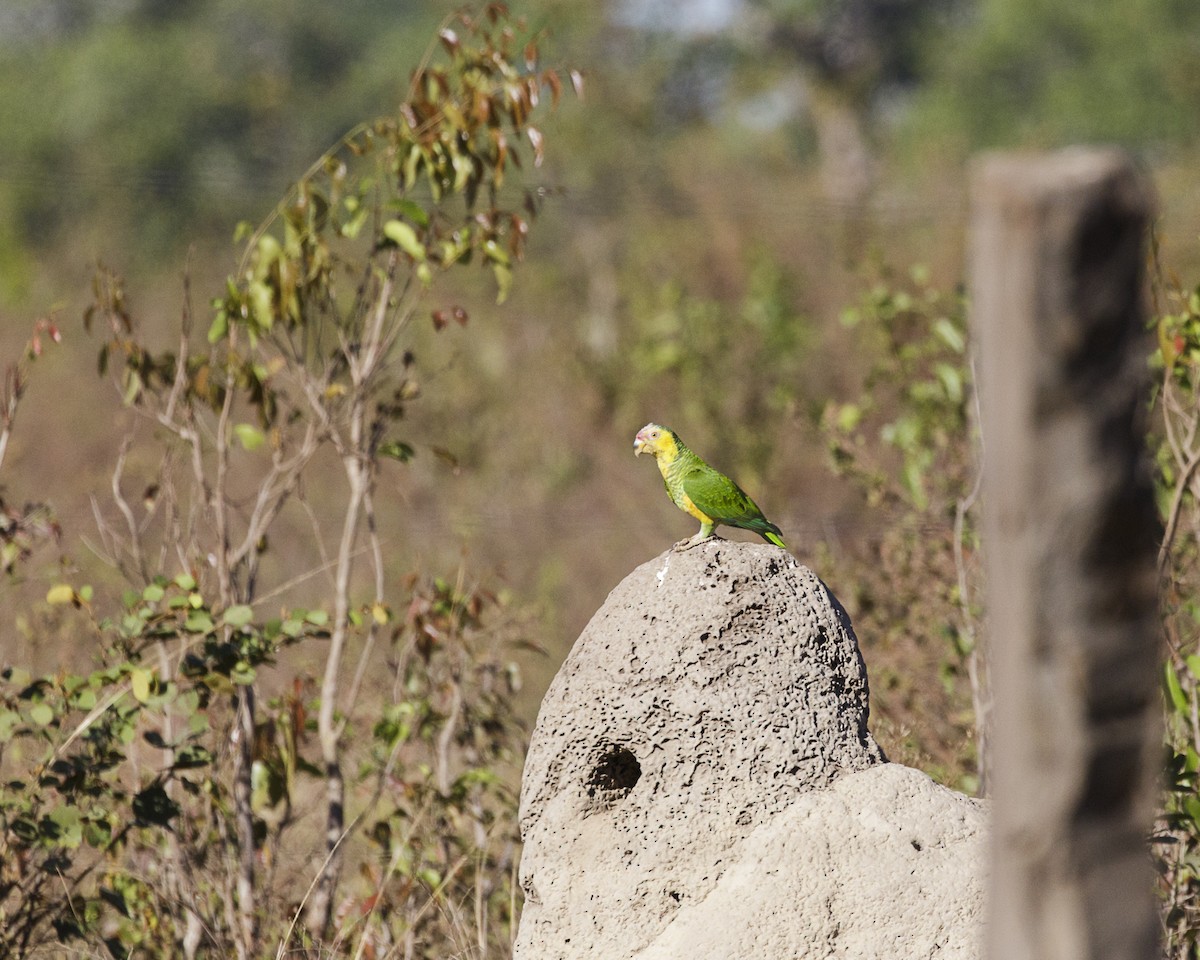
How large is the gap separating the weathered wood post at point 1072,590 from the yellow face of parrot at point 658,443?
2.41 metres

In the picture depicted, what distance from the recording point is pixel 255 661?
181 inches

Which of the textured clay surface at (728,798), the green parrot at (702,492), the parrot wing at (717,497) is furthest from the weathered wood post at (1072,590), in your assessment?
the parrot wing at (717,497)

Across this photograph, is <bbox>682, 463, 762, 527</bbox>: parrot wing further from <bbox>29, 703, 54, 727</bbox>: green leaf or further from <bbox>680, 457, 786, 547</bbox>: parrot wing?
<bbox>29, 703, 54, 727</bbox>: green leaf

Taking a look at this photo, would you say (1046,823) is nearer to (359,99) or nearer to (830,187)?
(830,187)

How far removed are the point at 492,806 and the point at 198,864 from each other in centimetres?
179

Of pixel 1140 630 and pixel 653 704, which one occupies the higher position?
pixel 653 704

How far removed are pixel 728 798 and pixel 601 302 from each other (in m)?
16.3

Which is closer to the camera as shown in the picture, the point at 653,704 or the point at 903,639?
the point at 653,704

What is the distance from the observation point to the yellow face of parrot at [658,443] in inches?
168

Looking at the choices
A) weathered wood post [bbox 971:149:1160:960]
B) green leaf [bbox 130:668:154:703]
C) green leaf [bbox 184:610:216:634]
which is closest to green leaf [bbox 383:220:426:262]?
green leaf [bbox 184:610:216:634]

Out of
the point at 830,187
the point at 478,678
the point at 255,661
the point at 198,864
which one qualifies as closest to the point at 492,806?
the point at 478,678

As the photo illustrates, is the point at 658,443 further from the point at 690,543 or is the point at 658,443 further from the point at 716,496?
the point at 690,543

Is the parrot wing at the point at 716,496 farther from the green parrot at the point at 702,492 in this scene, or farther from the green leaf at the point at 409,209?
the green leaf at the point at 409,209

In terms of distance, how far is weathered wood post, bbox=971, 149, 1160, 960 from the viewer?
180 cm
